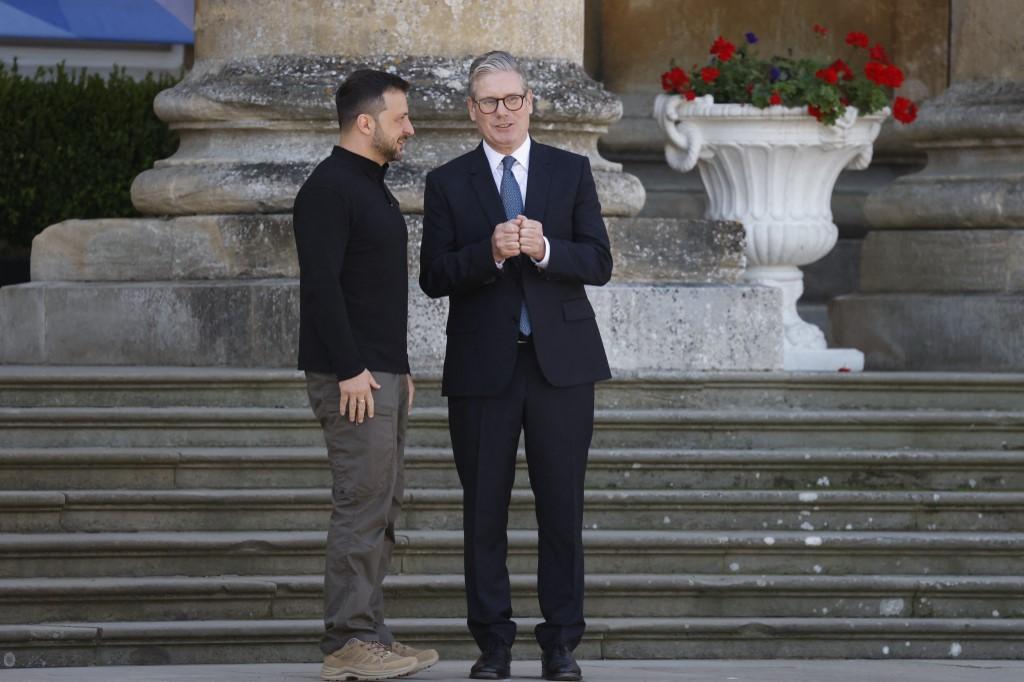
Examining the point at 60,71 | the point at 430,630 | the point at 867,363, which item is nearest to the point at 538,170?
the point at 430,630

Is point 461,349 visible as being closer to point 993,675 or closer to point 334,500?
point 334,500

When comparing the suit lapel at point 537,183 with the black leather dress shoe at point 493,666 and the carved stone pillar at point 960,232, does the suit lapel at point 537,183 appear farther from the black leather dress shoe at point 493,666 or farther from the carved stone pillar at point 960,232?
the carved stone pillar at point 960,232

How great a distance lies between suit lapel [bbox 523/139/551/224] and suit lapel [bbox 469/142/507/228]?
8 centimetres

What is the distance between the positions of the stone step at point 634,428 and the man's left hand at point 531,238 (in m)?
1.91

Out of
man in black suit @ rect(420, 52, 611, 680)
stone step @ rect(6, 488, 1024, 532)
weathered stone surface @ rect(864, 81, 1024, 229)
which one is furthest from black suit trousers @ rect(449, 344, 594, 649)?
weathered stone surface @ rect(864, 81, 1024, 229)

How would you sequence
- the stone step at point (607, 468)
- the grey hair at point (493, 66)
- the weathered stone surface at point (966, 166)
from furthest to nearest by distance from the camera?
the weathered stone surface at point (966, 166) < the stone step at point (607, 468) < the grey hair at point (493, 66)

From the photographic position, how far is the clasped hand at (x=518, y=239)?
5.84 metres

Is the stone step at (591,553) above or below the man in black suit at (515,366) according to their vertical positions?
below

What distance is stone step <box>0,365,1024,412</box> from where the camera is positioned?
7750 mm

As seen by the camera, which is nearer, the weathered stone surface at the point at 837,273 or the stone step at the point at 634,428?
the stone step at the point at 634,428

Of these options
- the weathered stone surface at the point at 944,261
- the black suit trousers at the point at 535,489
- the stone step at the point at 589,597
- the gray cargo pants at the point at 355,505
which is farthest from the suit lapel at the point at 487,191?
the weathered stone surface at the point at 944,261

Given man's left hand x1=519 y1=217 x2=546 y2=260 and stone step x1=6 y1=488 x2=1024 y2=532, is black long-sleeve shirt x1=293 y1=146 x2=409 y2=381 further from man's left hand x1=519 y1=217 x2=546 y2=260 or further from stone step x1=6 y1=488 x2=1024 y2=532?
stone step x1=6 y1=488 x2=1024 y2=532

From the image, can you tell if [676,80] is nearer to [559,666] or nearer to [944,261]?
[944,261]

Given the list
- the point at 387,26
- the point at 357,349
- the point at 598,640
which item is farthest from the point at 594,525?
the point at 387,26
